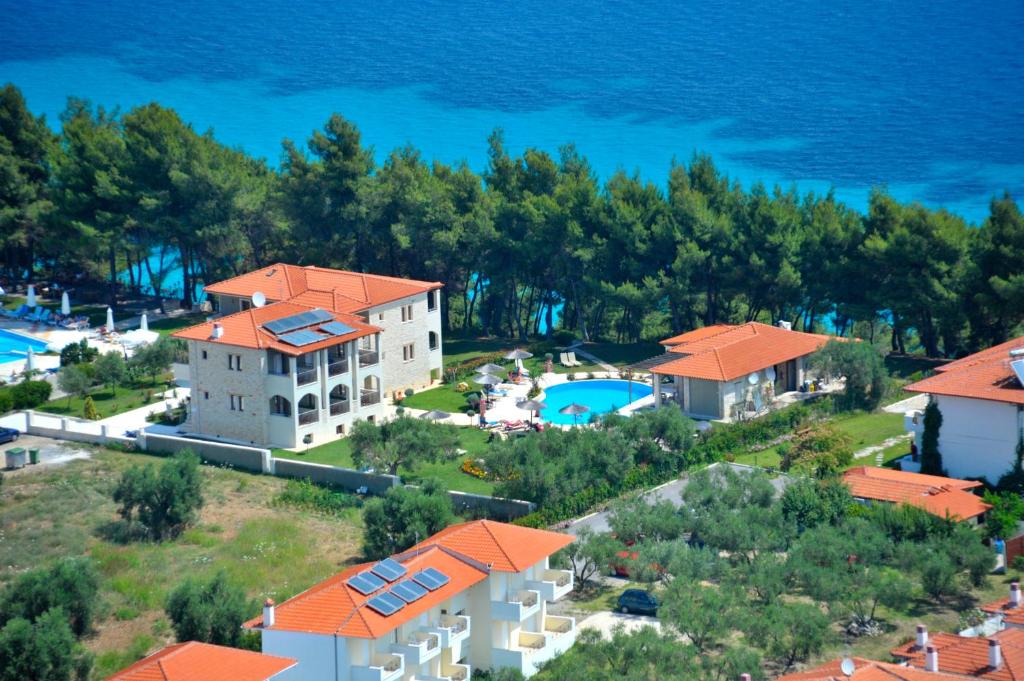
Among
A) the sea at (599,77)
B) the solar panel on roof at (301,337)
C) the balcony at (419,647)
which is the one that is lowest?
the balcony at (419,647)

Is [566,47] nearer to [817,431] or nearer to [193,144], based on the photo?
[193,144]

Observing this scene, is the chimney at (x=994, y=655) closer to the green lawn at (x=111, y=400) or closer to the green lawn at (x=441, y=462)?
the green lawn at (x=441, y=462)

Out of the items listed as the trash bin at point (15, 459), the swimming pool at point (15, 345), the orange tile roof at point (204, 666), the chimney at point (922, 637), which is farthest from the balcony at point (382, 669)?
the swimming pool at point (15, 345)

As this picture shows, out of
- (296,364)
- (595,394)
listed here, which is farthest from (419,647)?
(595,394)

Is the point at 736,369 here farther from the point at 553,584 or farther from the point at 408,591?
the point at 408,591

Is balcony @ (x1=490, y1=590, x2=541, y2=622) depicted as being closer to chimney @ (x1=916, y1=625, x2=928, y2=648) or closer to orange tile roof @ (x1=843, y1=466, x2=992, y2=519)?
chimney @ (x1=916, y1=625, x2=928, y2=648)

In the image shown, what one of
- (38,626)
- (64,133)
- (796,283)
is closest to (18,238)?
(64,133)
